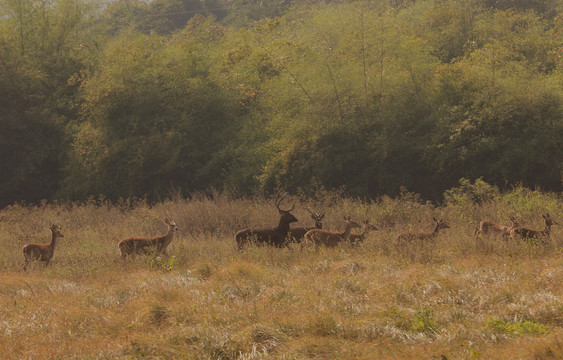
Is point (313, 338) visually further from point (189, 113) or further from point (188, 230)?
point (189, 113)

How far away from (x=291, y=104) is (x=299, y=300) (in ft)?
41.8

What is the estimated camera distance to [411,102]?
56.9ft

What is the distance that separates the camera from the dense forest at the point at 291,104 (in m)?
16.2

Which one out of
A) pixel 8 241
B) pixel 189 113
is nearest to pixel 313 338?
pixel 8 241

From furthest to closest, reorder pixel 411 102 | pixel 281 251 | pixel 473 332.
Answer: pixel 411 102
pixel 281 251
pixel 473 332

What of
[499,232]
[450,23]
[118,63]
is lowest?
[499,232]

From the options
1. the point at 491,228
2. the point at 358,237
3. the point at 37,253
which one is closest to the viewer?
the point at 491,228

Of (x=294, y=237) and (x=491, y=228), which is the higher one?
(x=491, y=228)

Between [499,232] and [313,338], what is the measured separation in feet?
19.8

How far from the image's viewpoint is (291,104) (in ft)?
62.8

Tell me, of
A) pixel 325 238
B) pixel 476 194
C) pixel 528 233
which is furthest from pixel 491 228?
pixel 476 194

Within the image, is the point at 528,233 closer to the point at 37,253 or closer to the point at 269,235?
the point at 269,235

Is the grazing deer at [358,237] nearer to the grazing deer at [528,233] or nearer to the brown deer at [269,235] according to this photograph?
the brown deer at [269,235]

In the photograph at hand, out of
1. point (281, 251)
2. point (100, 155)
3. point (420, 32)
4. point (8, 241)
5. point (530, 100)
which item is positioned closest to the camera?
point (281, 251)
